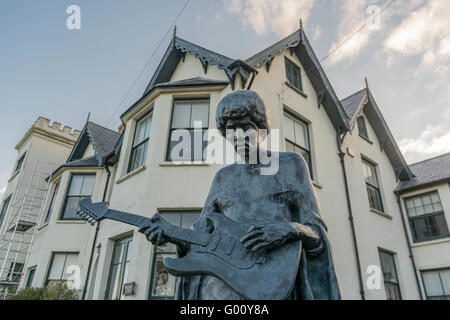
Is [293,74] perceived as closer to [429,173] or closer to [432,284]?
[429,173]

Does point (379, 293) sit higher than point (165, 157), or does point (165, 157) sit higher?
point (165, 157)

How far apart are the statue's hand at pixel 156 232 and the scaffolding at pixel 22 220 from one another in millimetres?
13709

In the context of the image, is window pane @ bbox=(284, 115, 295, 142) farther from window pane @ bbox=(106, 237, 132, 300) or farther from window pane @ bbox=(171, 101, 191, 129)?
window pane @ bbox=(106, 237, 132, 300)

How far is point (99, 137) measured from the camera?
13695mm

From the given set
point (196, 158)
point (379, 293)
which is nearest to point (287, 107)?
point (196, 158)

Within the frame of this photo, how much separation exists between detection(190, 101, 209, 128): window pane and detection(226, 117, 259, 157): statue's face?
21.8 ft

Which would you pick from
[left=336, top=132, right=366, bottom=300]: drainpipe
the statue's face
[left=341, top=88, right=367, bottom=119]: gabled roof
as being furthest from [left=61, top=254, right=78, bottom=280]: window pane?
[left=341, top=88, right=367, bottom=119]: gabled roof

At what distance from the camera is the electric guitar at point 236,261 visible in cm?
142

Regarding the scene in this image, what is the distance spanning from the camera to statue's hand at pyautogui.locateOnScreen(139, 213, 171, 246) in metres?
1.76

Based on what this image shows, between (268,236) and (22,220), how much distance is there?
51.2ft

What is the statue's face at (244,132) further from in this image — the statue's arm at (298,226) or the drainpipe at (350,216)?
the drainpipe at (350,216)

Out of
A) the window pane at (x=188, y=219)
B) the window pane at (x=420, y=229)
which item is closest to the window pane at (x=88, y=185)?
the window pane at (x=188, y=219)

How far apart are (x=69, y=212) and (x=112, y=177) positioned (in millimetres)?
2661
